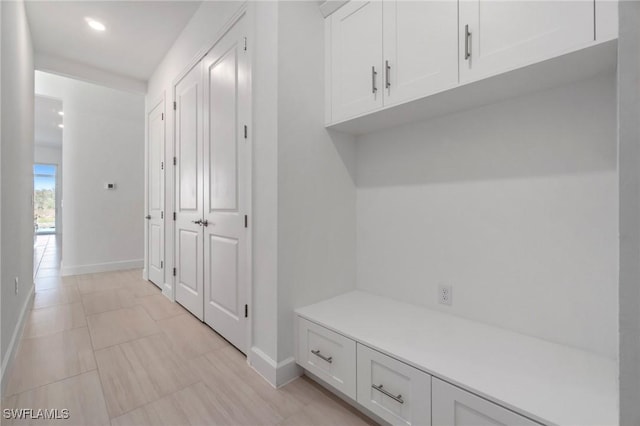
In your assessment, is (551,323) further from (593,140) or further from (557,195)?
(593,140)

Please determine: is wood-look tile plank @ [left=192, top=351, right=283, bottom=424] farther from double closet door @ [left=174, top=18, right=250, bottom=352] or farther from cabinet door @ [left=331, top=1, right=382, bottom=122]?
cabinet door @ [left=331, top=1, right=382, bottom=122]

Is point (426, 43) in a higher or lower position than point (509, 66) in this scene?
higher

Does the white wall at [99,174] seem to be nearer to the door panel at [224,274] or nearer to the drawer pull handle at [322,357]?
the door panel at [224,274]

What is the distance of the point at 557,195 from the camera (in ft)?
4.29

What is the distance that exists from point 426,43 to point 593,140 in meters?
0.83

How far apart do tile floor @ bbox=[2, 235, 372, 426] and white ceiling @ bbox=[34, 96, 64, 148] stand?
13.7ft

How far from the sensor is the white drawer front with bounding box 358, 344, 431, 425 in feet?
3.74

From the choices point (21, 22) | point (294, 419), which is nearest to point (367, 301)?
point (294, 419)

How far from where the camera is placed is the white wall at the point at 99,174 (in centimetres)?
423

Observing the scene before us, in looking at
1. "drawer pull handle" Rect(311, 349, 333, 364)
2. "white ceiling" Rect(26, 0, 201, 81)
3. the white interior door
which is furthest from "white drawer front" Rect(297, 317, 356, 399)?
"white ceiling" Rect(26, 0, 201, 81)

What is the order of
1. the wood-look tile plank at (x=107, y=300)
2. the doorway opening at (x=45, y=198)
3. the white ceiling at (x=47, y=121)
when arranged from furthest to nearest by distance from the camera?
1. the doorway opening at (x=45, y=198)
2. the white ceiling at (x=47, y=121)
3. the wood-look tile plank at (x=107, y=300)

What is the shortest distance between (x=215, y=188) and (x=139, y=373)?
1310mm

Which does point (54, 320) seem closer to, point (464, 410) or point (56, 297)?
point (56, 297)

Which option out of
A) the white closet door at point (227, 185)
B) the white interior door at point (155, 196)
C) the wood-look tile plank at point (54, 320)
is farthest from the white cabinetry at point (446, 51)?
the wood-look tile plank at point (54, 320)
